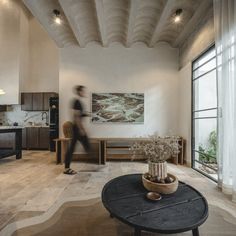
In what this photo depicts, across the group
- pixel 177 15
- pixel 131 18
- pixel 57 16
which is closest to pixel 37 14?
pixel 57 16

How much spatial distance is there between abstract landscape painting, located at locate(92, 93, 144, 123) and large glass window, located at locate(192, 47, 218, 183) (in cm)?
153

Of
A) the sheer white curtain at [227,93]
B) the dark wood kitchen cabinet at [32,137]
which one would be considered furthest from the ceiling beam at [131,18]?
the dark wood kitchen cabinet at [32,137]

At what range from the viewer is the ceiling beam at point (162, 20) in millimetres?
3391

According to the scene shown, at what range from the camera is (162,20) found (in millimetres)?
4012

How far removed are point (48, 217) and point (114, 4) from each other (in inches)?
147

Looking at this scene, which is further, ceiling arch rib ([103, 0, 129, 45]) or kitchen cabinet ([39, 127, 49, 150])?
kitchen cabinet ([39, 127, 49, 150])

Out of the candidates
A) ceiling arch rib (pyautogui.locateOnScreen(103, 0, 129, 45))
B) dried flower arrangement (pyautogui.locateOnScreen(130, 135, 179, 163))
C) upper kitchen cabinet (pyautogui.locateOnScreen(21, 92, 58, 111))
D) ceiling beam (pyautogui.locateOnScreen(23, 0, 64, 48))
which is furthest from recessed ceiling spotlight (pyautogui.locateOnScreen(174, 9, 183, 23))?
upper kitchen cabinet (pyautogui.locateOnScreen(21, 92, 58, 111))

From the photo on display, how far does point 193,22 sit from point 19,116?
6.79 m

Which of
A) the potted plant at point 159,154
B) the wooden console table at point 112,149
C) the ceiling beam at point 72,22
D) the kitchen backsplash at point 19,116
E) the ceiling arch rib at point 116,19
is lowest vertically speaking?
the wooden console table at point 112,149

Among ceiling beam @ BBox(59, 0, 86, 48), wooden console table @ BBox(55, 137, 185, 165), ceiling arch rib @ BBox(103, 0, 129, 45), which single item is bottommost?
wooden console table @ BBox(55, 137, 185, 165)

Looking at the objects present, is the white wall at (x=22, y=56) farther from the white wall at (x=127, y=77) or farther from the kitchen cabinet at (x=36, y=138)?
the white wall at (x=127, y=77)

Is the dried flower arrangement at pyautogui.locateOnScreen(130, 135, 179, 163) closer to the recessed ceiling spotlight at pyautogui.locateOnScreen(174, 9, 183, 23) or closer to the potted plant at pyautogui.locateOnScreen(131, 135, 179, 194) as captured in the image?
the potted plant at pyautogui.locateOnScreen(131, 135, 179, 194)

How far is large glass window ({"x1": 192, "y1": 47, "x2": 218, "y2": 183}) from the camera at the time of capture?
399 centimetres

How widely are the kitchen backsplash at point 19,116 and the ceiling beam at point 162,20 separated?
16.5 feet
